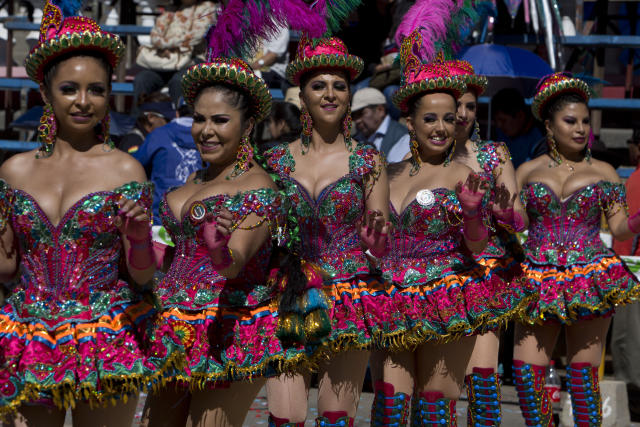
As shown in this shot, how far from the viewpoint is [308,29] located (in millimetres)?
5129

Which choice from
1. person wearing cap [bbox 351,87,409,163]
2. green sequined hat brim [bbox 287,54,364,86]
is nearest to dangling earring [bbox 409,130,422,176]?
green sequined hat brim [bbox 287,54,364,86]

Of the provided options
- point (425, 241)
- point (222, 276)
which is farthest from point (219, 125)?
point (425, 241)

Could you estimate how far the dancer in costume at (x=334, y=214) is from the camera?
4.75 meters

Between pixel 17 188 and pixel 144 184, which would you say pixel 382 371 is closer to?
pixel 144 184

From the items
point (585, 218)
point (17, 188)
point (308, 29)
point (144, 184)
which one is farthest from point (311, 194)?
point (585, 218)

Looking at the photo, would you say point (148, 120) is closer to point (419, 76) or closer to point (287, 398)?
point (419, 76)

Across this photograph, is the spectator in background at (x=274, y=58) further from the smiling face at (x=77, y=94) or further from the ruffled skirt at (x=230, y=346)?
the smiling face at (x=77, y=94)

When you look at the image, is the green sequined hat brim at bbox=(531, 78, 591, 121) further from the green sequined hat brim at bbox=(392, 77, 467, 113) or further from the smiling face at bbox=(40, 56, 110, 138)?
the smiling face at bbox=(40, 56, 110, 138)

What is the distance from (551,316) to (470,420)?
0.91 metres

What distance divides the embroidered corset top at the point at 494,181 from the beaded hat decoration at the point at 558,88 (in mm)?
571

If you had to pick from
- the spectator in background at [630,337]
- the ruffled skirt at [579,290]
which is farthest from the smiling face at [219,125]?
the spectator in background at [630,337]

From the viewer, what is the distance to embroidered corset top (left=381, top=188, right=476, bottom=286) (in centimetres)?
528

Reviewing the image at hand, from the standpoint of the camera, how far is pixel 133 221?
A: 3.53 m

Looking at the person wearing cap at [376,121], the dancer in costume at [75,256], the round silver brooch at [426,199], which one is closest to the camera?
the dancer in costume at [75,256]
